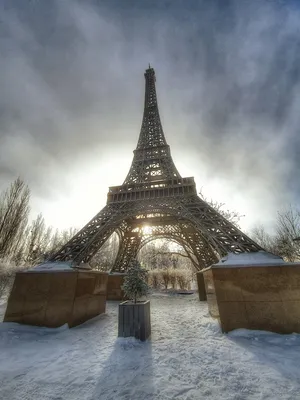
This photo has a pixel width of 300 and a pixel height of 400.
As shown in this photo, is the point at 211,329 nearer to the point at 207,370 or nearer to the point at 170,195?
the point at 207,370

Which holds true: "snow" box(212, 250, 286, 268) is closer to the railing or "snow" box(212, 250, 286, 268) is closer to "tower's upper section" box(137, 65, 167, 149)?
the railing

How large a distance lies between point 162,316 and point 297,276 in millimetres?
6632

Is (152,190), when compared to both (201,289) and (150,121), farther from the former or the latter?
(150,121)

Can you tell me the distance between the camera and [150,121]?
24.1 m

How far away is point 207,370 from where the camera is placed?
4023mm

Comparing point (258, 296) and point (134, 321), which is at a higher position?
point (258, 296)

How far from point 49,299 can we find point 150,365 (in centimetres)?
587

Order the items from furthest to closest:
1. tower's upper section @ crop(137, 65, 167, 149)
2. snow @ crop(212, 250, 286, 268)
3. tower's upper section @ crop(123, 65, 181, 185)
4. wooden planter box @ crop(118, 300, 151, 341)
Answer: tower's upper section @ crop(137, 65, 167, 149)
tower's upper section @ crop(123, 65, 181, 185)
snow @ crop(212, 250, 286, 268)
wooden planter box @ crop(118, 300, 151, 341)

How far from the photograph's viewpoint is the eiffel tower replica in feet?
31.9

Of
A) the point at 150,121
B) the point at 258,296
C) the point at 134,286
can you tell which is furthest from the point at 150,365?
the point at 150,121

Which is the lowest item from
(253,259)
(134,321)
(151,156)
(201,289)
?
(134,321)

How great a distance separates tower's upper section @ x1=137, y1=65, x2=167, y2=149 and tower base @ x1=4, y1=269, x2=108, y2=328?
1582 cm

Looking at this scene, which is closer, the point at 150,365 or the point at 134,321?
the point at 150,365

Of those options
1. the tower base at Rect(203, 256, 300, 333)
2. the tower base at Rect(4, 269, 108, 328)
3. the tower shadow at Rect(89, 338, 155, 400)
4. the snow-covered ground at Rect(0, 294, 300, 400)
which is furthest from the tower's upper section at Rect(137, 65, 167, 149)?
the tower shadow at Rect(89, 338, 155, 400)
